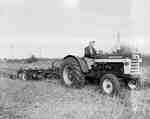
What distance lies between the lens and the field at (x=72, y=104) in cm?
498

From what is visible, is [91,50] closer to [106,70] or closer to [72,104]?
[106,70]

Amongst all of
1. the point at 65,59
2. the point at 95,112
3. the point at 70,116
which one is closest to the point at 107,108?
the point at 95,112

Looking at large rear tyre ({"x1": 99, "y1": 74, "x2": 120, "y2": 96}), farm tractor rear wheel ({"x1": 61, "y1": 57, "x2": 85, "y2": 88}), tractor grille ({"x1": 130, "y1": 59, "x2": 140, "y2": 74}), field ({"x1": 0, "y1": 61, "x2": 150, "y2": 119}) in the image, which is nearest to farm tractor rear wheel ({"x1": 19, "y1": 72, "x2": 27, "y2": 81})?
farm tractor rear wheel ({"x1": 61, "y1": 57, "x2": 85, "y2": 88})

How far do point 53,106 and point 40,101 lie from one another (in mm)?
808

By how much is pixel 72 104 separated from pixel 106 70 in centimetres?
277

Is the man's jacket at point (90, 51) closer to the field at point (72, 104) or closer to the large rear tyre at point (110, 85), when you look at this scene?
the field at point (72, 104)

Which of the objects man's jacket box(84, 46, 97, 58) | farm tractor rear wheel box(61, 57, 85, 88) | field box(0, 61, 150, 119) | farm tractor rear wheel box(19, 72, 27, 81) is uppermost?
man's jacket box(84, 46, 97, 58)

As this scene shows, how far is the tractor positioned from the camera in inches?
288

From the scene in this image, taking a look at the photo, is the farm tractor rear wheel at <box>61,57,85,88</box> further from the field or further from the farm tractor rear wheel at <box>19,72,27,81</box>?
the farm tractor rear wheel at <box>19,72,27,81</box>

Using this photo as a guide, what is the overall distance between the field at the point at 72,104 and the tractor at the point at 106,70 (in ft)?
1.32

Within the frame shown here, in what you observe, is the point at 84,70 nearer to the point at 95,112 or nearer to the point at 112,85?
the point at 112,85

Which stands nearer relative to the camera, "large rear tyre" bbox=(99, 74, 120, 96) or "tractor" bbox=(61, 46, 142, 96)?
"large rear tyre" bbox=(99, 74, 120, 96)

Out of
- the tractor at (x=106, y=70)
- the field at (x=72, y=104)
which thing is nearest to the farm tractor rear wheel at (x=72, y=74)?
the tractor at (x=106, y=70)

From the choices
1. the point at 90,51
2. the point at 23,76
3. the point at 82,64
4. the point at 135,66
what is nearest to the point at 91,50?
the point at 90,51
